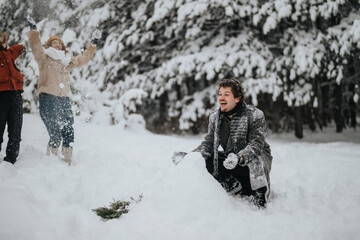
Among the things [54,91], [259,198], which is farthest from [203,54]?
[259,198]

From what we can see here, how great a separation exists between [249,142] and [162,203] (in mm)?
1068

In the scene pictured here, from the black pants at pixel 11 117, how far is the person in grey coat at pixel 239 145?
1900 mm

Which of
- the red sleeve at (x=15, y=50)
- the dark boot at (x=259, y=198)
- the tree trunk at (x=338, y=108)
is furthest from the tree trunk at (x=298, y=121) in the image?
the red sleeve at (x=15, y=50)

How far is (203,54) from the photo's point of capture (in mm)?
6484

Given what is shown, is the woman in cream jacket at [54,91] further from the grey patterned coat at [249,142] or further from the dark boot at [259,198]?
the dark boot at [259,198]

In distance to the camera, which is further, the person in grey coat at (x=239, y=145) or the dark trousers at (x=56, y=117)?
the dark trousers at (x=56, y=117)

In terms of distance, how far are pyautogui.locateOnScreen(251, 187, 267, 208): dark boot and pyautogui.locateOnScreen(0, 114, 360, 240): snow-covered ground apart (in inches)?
2.9

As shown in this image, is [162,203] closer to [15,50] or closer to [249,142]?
[249,142]

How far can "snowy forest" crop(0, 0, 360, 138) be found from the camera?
584 cm

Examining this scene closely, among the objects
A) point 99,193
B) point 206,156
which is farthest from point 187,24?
point 99,193

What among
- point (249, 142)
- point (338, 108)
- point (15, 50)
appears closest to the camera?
point (249, 142)

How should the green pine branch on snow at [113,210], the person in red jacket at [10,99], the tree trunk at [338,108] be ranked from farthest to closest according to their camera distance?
1. the tree trunk at [338,108]
2. the person in red jacket at [10,99]
3. the green pine branch on snow at [113,210]

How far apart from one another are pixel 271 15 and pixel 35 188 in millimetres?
5470

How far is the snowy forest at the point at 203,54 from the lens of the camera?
230 inches
